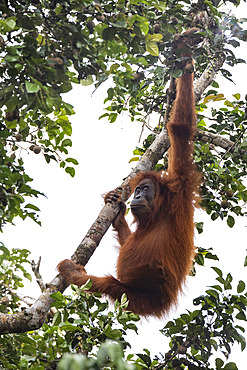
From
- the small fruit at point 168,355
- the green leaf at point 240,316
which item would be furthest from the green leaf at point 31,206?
the green leaf at point 240,316

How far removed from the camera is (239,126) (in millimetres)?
5879

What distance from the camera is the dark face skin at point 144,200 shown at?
6219mm

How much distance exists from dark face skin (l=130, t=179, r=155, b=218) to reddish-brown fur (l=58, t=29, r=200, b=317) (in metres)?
0.31

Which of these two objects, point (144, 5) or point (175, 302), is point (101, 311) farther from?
point (144, 5)

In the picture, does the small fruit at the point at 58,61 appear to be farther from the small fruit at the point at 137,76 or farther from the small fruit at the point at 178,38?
the small fruit at the point at 178,38

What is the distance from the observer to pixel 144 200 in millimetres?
6250

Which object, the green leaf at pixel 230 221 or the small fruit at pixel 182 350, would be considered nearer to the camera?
the small fruit at pixel 182 350

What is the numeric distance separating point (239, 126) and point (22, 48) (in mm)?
3528

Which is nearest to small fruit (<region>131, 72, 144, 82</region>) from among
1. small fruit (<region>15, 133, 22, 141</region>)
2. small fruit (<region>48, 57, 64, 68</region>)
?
small fruit (<region>15, 133, 22, 141</region>)

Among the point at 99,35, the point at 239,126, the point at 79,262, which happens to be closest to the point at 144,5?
the point at 99,35

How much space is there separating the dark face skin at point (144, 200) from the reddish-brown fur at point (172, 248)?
1.02ft

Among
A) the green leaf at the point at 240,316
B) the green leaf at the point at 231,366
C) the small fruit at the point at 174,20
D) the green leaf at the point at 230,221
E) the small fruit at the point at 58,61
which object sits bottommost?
the green leaf at the point at 231,366

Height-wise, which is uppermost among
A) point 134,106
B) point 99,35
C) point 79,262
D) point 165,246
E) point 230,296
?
point 134,106

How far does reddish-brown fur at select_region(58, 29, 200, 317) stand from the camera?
565 cm
